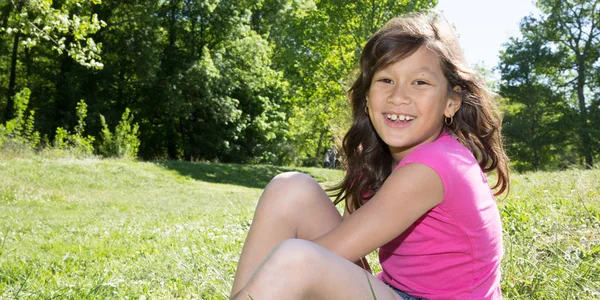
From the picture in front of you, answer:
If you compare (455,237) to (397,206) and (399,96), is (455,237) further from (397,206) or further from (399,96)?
(399,96)

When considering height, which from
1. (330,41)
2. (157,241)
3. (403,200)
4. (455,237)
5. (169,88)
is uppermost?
(330,41)

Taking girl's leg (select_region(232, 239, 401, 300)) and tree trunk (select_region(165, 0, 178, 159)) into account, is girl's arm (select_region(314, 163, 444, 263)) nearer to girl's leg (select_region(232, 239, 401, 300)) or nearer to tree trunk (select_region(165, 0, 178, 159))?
girl's leg (select_region(232, 239, 401, 300))

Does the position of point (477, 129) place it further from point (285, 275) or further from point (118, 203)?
point (118, 203)

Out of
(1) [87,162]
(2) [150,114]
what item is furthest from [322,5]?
(1) [87,162]

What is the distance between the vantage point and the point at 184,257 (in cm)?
418

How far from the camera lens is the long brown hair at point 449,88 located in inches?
91.9

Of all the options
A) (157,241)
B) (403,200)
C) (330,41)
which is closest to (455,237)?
(403,200)

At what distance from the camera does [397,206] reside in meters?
1.89

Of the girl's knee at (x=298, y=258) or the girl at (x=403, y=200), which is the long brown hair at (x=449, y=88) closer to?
the girl at (x=403, y=200)

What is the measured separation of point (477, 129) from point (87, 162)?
14459mm

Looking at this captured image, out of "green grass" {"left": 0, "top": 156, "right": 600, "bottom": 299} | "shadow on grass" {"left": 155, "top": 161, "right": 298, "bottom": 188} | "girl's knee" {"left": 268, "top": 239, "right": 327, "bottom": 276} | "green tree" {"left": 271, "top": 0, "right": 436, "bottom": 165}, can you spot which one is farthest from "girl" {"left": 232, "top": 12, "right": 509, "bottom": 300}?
"green tree" {"left": 271, "top": 0, "right": 436, "bottom": 165}

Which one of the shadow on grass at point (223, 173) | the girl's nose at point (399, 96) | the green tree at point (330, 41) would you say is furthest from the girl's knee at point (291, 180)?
the green tree at point (330, 41)

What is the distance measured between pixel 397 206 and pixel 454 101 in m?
0.71

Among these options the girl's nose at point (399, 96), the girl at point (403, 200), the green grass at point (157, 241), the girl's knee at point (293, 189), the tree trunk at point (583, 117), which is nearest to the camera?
the girl at point (403, 200)
